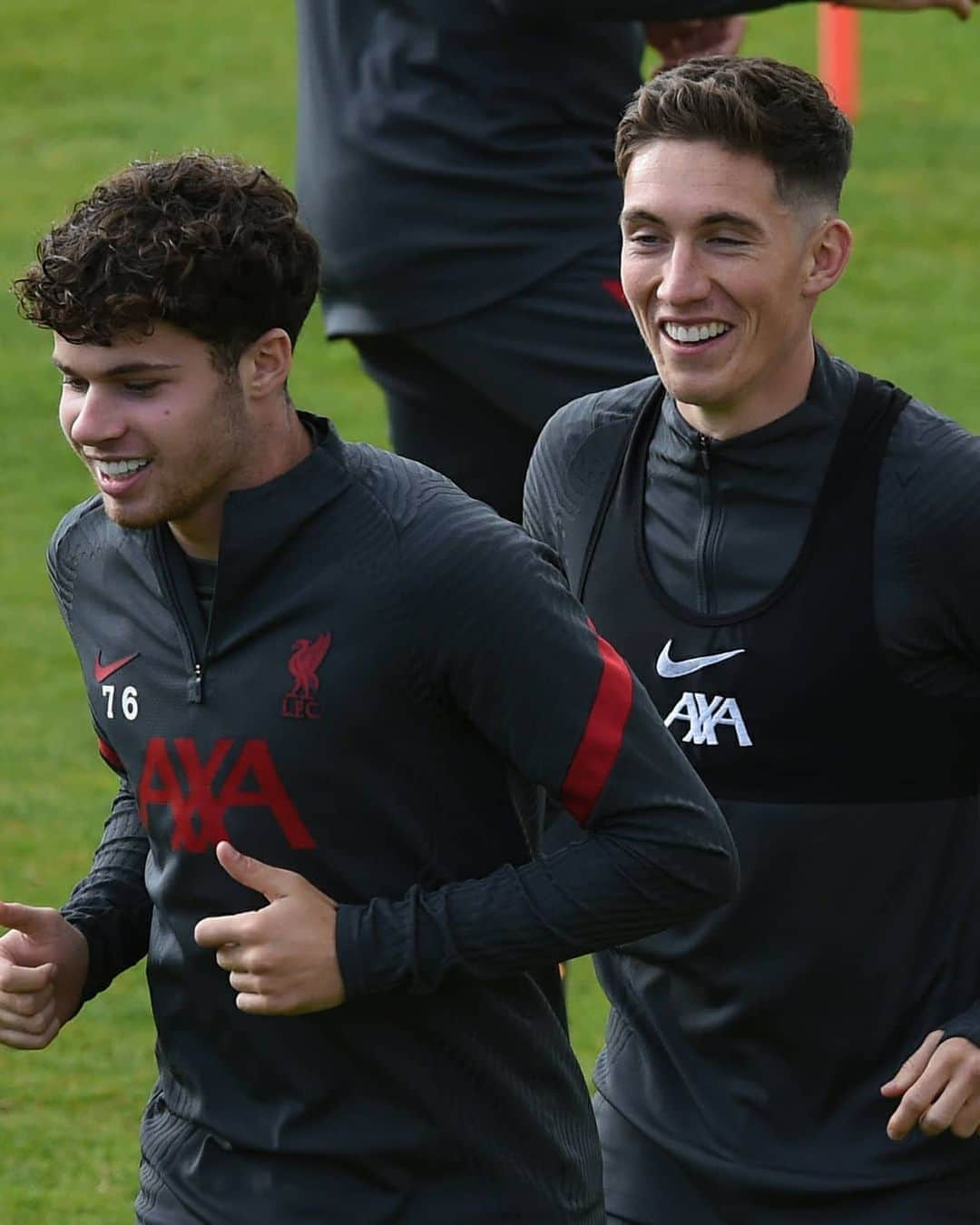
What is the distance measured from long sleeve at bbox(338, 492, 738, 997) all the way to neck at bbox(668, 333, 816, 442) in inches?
29.7

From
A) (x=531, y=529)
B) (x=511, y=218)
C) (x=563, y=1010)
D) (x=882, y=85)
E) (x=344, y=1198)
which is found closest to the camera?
(x=344, y=1198)

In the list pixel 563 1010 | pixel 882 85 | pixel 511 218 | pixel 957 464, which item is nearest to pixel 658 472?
pixel 957 464

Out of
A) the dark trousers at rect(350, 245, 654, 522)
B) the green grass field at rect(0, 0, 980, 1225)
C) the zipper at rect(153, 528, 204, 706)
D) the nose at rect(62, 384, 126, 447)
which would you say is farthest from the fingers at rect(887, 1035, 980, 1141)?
the green grass field at rect(0, 0, 980, 1225)

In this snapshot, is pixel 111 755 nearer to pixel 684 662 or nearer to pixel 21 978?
pixel 21 978

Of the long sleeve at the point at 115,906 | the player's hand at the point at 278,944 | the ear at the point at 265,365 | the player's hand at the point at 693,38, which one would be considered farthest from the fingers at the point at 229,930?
the player's hand at the point at 693,38

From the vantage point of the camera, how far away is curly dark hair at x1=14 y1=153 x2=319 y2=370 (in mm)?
3357

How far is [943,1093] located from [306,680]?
101 cm

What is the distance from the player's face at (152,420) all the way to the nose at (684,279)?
2.58 feet

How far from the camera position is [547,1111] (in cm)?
354

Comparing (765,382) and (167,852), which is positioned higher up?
(765,382)

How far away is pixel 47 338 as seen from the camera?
516 inches

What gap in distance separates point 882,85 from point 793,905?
41.8 ft

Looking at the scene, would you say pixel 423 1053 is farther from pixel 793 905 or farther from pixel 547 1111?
pixel 793 905

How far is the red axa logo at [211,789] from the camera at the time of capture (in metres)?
3.38
